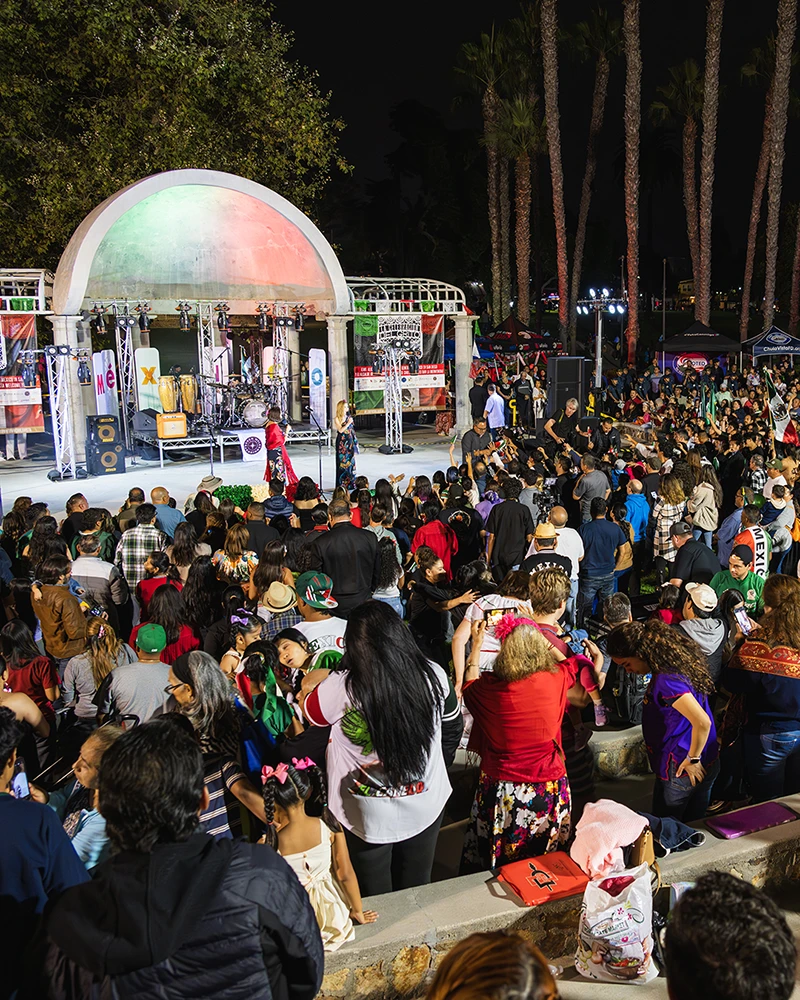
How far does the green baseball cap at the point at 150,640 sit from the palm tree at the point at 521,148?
32.6 m

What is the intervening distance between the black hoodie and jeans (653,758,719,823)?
248 cm

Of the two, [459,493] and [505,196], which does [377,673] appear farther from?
[505,196]

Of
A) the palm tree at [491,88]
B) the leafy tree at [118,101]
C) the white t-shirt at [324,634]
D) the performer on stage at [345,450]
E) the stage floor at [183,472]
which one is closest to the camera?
the white t-shirt at [324,634]

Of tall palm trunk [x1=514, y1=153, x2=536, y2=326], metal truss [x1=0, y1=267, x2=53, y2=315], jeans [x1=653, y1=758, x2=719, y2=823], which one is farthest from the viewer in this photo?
tall palm trunk [x1=514, y1=153, x2=536, y2=326]

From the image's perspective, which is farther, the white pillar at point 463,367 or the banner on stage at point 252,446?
the white pillar at point 463,367

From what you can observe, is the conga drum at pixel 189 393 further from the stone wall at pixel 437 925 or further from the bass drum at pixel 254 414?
the stone wall at pixel 437 925

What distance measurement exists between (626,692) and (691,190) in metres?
32.5

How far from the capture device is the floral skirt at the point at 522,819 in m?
4.16

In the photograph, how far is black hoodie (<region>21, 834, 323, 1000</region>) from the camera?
7.23 ft

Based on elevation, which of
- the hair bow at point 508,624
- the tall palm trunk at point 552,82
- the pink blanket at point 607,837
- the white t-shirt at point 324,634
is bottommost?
the pink blanket at point 607,837

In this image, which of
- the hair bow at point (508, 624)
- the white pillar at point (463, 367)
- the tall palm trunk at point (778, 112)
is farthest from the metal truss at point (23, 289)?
the tall palm trunk at point (778, 112)

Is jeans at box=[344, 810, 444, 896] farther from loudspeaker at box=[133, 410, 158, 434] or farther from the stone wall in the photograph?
loudspeaker at box=[133, 410, 158, 434]

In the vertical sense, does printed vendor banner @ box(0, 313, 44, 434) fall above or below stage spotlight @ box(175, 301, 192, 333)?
below

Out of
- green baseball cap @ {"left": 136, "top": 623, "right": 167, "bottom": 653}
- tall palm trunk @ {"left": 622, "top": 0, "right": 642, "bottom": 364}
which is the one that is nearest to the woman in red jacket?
green baseball cap @ {"left": 136, "top": 623, "right": 167, "bottom": 653}
